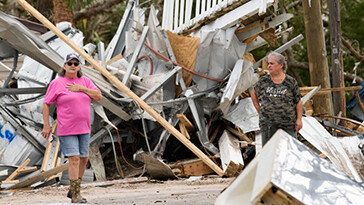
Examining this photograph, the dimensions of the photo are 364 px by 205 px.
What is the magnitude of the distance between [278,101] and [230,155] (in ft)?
9.74

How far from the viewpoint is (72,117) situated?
5027mm

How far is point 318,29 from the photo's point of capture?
1151cm

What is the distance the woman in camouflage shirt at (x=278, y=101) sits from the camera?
4.99 metres

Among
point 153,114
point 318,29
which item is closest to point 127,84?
point 153,114

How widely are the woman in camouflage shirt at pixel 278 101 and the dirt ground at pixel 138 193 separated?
0.99 m

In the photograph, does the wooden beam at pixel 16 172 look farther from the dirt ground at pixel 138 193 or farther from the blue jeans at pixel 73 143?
the blue jeans at pixel 73 143

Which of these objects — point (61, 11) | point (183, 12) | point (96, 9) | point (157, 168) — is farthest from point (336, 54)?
point (96, 9)

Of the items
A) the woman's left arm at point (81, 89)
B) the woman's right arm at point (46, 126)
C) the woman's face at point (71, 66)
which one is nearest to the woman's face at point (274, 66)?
the woman's left arm at point (81, 89)

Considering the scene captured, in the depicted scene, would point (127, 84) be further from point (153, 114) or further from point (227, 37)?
point (227, 37)

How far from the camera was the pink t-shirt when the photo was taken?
Result: 5.02 meters

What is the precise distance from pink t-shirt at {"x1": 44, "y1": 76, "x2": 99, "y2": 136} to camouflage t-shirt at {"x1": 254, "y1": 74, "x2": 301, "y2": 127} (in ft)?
6.18

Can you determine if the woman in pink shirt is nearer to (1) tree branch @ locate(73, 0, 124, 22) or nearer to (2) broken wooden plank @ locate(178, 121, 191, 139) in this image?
(2) broken wooden plank @ locate(178, 121, 191, 139)

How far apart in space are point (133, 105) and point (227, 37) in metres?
2.10

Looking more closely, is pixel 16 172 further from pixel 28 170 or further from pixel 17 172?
pixel 28 170
